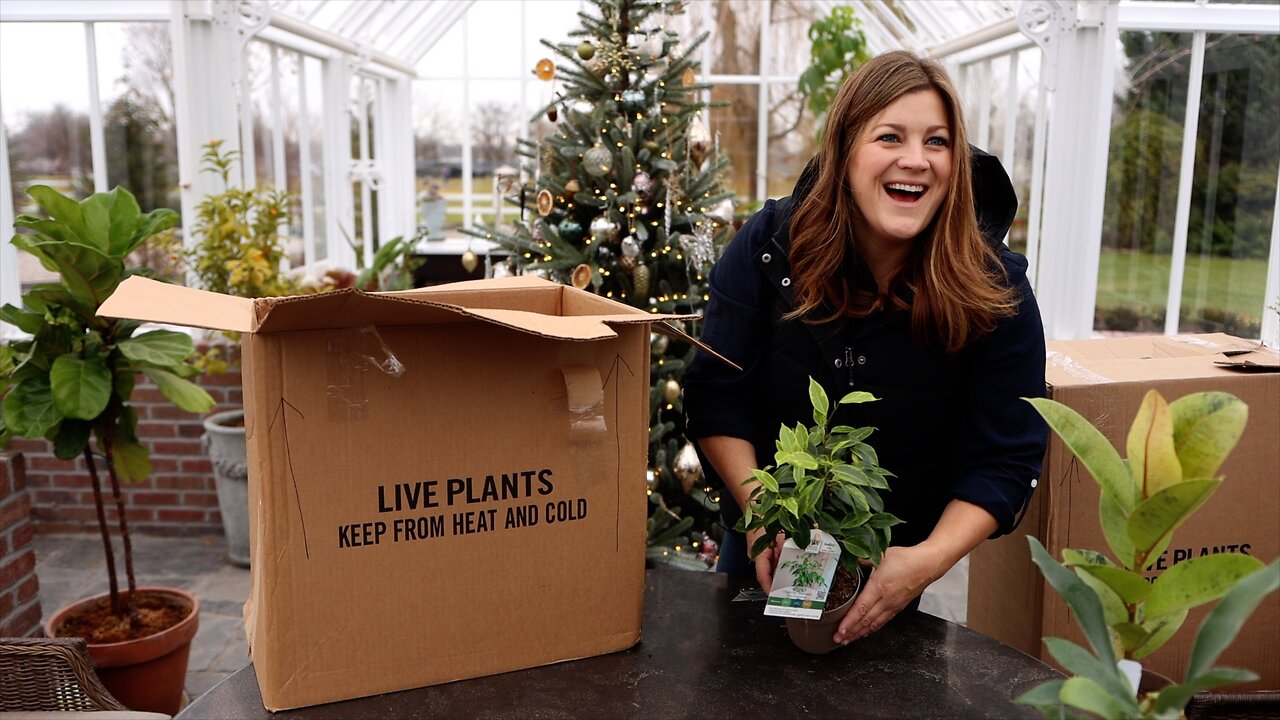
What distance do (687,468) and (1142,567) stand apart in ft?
7.36

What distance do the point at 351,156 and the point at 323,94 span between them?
2.22ft

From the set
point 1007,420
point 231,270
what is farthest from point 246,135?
point 1007,420

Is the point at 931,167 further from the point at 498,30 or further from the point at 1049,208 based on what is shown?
the point at 498,30

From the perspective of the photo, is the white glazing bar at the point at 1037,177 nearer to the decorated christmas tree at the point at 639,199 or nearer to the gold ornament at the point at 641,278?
the decorated christmas tree at the point at 639,199

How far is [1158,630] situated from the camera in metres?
0.79

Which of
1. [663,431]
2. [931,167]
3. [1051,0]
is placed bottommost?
[663,431]

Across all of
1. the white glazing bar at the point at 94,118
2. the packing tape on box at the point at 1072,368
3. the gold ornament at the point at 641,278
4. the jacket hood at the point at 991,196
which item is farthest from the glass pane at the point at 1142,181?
the white glazing bar at the point at 94,118

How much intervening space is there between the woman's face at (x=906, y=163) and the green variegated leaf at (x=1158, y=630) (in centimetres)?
76

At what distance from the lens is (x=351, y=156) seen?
6543 mm

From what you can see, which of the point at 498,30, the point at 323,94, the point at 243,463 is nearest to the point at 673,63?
the point at 243,463

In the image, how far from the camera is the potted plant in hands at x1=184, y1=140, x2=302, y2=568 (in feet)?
12.1

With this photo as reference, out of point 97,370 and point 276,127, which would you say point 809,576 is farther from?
point 276,127

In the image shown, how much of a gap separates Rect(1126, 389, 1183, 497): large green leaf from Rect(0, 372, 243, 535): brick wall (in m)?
3.94

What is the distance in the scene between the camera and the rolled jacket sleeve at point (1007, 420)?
143 cm
